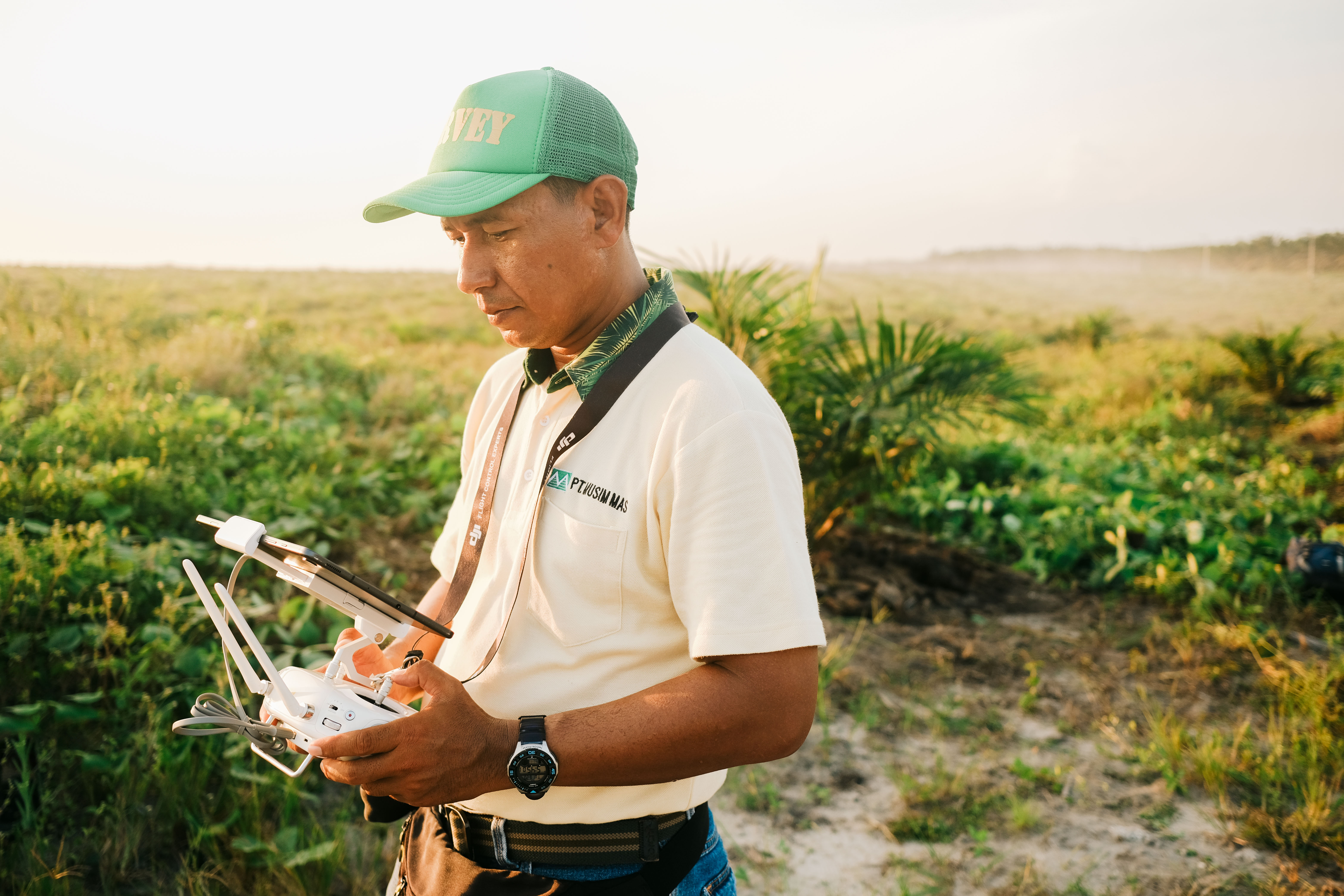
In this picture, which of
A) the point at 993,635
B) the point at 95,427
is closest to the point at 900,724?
the point at 993,635

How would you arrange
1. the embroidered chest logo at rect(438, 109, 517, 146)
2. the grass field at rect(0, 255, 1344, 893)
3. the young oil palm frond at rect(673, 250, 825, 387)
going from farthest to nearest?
the young oil palm frond at rect(673, 250, 825, 387)
the grass field at rect(0, 255, 1344, 893)
the embroidered chest logo at rect(438, 109, 517, 146)

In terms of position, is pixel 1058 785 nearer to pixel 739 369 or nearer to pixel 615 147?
pixel 739 369

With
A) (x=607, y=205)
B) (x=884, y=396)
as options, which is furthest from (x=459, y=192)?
(x=884, y=396)

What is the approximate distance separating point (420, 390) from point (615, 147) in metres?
7.00

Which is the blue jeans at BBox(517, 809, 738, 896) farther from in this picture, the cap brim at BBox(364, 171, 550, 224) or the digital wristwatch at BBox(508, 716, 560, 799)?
the cap brim at BBox(364, 171, 550, 224)

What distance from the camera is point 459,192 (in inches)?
53.6

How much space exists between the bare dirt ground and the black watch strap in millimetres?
2170

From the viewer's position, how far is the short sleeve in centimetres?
114

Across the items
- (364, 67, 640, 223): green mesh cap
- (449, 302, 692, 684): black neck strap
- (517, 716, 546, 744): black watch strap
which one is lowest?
(517, 716, 546, 744): black watch strap

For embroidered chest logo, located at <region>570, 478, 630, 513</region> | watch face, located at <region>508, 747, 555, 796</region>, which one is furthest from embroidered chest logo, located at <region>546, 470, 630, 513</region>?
watch face, located at <region>508, 747, 555, 796</region>

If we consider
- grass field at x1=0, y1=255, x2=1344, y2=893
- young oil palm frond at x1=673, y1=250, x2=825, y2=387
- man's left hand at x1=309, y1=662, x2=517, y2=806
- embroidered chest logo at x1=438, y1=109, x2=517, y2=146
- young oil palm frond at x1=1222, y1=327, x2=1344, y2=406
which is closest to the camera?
man's left hand at x1=309, y1=662, x2=517, y2=806

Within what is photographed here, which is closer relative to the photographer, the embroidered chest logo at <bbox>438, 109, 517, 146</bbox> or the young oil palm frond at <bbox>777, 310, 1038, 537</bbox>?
the embroidered chest logo at <bbox>438, 109, 517, 146</bbox>

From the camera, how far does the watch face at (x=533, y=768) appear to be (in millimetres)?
1165

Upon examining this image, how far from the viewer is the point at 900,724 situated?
3.98 m
